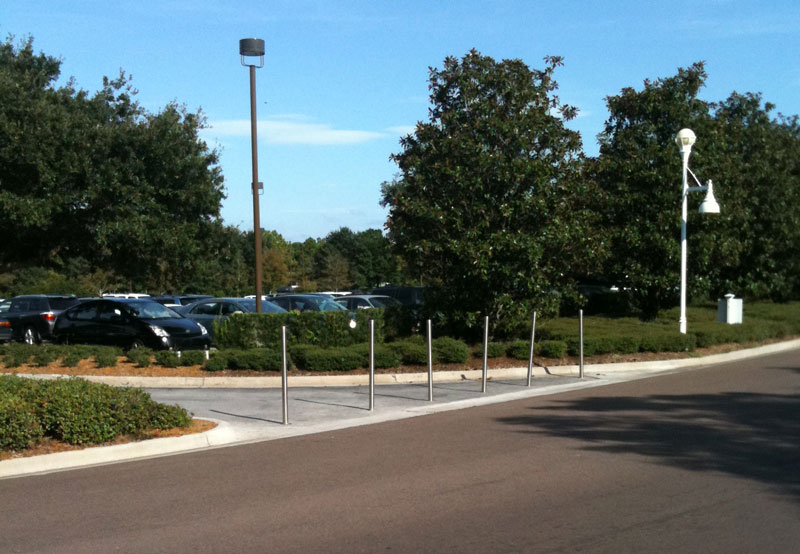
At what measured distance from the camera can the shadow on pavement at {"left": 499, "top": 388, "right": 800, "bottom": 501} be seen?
8609 mm

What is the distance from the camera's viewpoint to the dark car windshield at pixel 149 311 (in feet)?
64.5

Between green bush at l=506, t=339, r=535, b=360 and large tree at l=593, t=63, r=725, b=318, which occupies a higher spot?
large tree at l=593, t=63, r=725, b=318

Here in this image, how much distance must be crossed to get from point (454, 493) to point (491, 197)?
12.2 m

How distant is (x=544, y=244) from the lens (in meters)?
18.8

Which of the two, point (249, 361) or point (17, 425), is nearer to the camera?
point (17, 425)

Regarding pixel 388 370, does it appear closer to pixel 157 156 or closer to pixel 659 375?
pixel 659 375

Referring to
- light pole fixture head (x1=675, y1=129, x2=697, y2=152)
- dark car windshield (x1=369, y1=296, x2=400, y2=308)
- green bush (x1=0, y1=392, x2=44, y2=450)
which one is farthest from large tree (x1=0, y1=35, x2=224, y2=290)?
light pole fixture head (x1=675, y1=129, x2=697, y2=152)

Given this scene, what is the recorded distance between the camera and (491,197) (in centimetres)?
1912

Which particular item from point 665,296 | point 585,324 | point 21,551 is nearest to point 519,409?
point 21,551

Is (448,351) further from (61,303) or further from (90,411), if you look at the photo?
(61,303)

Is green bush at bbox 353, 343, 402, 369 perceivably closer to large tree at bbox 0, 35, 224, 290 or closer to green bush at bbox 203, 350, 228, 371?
green bush at bbox 203, 350, 228, 371

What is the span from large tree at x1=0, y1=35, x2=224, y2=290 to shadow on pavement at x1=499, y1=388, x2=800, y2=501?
1110 centimetres

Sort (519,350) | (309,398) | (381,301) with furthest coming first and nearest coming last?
(381,301), (519,350), (309,398)

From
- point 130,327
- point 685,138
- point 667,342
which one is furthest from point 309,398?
point 685,138
